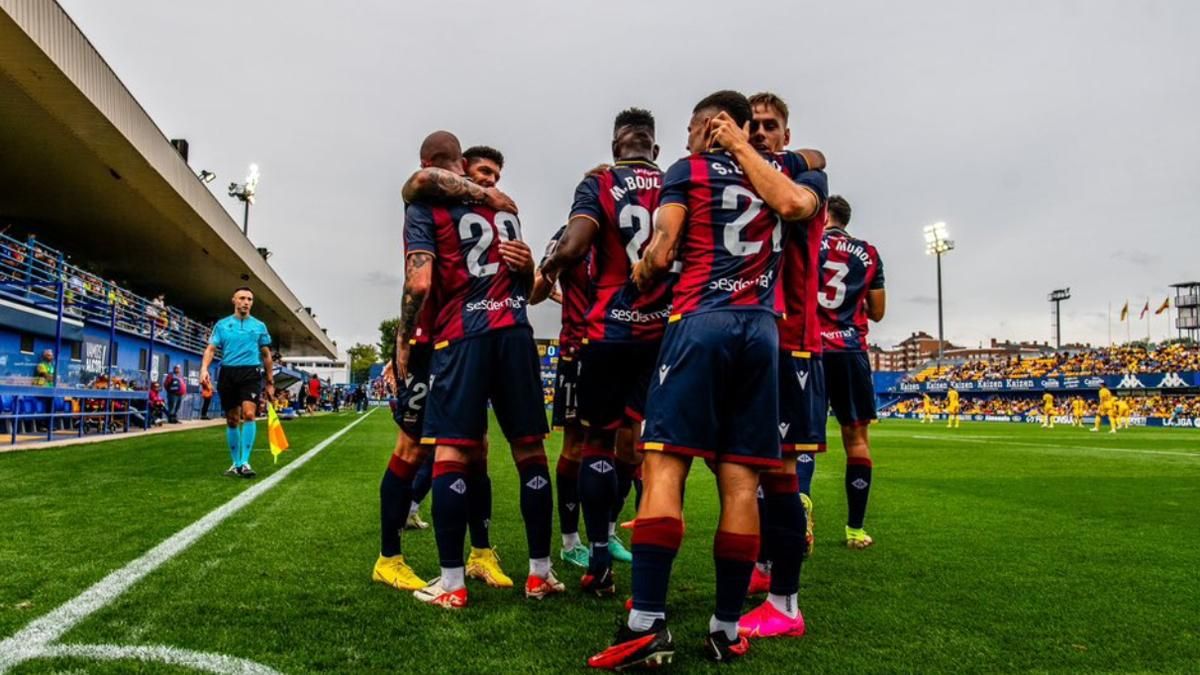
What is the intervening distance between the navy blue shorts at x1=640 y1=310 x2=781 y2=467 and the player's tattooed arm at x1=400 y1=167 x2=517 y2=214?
1.52m

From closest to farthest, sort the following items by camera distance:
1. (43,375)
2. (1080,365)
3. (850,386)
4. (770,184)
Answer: (770,184) < (850,386) < (43,375) < (1080,365)

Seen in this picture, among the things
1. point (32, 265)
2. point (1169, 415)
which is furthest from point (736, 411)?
point (1169, 415)

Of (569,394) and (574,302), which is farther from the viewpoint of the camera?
(574,302)

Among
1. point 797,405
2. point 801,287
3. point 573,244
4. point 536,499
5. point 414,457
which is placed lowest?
point 536,499

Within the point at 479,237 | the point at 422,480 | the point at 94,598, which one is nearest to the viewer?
the point at 94,598

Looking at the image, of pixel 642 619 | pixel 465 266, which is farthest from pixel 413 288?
pixel 642 619

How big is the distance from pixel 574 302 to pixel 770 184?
6.70 ft

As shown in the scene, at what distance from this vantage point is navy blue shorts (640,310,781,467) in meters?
2.70

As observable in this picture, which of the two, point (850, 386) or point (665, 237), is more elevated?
point (665, 237)

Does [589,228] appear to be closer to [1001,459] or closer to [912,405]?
[1001,459]

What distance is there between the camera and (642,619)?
258 cm

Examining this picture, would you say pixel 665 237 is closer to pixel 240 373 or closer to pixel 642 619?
pixel 642 619

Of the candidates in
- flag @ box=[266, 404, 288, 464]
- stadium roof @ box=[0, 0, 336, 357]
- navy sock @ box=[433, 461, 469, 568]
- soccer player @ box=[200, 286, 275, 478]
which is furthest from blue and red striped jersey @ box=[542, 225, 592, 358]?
stadium roof @ box=[0, 0, 336, 357]

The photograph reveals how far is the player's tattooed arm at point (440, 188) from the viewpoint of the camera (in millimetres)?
3742
